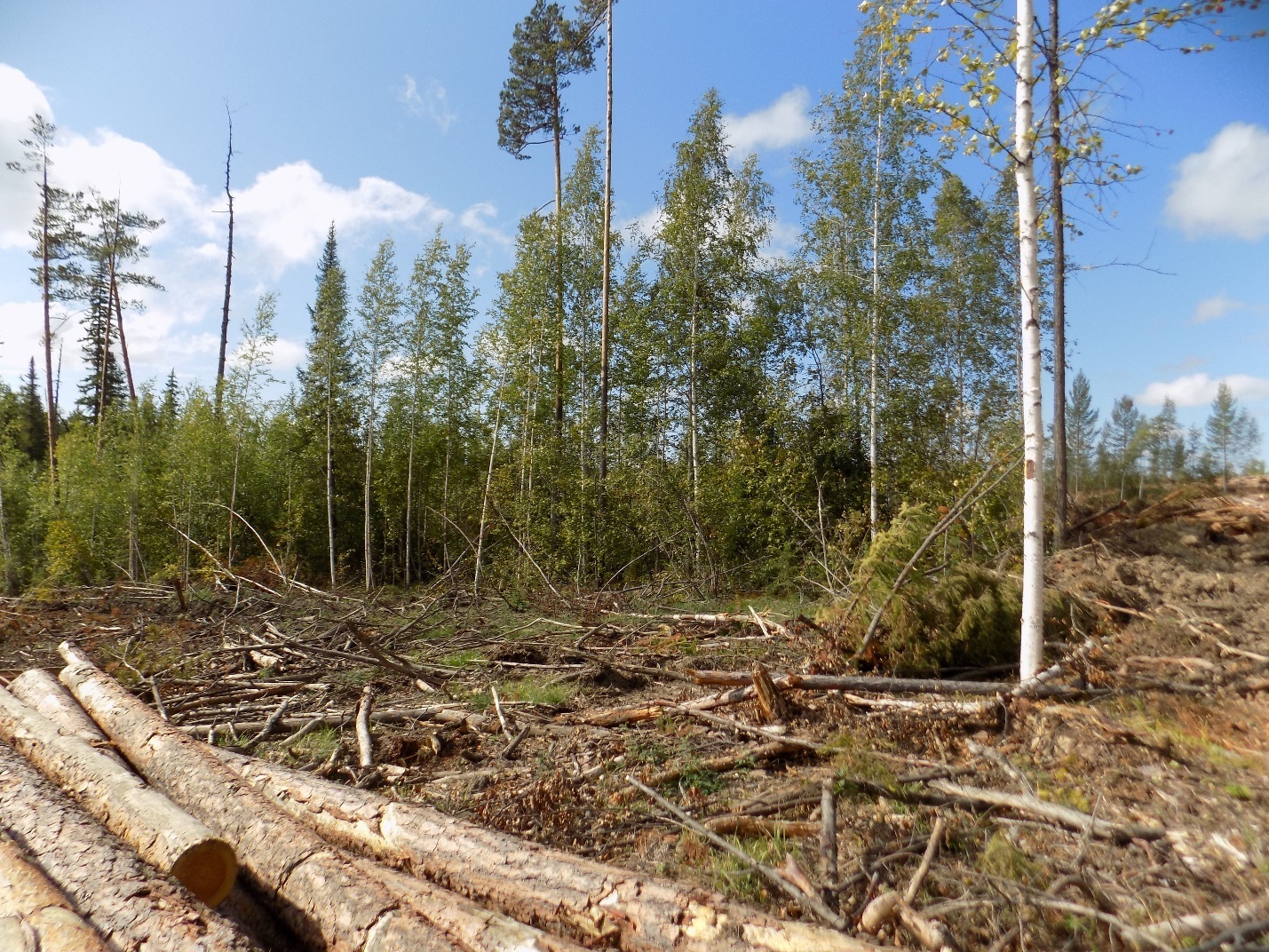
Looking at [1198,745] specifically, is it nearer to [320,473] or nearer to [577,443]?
[577,443]

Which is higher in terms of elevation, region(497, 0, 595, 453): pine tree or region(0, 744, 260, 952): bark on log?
region(497, 0, 595, 453): pine tree

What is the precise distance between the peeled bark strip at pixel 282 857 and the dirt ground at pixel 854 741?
0.99 metres

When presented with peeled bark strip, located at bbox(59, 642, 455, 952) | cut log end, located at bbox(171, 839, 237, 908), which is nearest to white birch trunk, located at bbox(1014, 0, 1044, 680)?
peeled bark strip, located at bbox(59, 642, 455, 952)

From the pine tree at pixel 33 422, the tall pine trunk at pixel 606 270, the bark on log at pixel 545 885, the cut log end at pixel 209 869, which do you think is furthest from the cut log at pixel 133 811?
the pine tree at pixel 33 422

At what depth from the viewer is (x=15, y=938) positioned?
2465 millimetres

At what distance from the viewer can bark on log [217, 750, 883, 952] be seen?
2.45m

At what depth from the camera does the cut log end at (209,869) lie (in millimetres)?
3062

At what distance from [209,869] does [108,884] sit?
37 cm

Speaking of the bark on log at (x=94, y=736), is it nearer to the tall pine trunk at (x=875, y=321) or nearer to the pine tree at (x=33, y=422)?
the tall pine trunk at (x=875, y=321)

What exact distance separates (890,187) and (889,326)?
329 centimetres

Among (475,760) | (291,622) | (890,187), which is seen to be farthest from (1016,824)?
(890,187)

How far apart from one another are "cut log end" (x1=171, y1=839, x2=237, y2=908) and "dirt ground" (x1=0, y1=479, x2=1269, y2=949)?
1.29 m

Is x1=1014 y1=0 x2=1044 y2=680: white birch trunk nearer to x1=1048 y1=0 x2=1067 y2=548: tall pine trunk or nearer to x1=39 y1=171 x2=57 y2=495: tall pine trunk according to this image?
x1=1048 y1=0 x2=1067 y2=548: tall pine trunk

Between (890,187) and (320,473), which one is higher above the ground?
(890,187)
